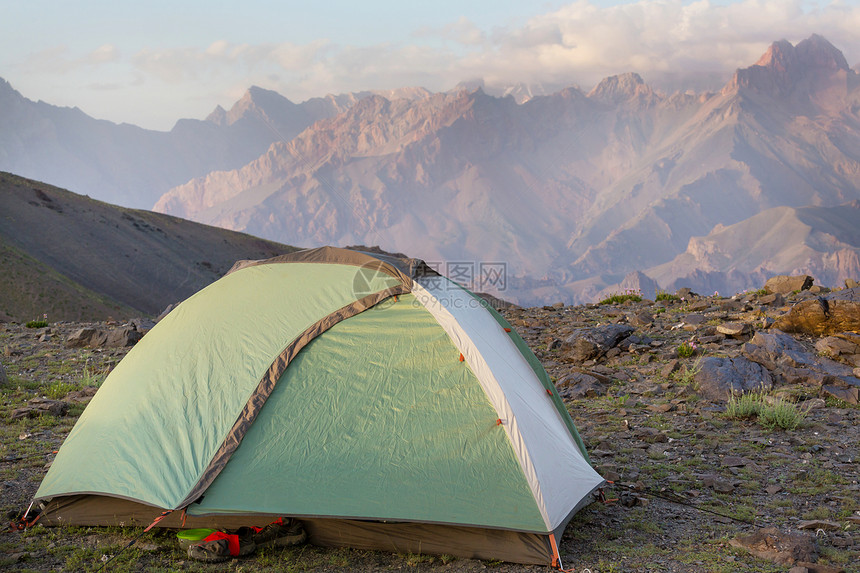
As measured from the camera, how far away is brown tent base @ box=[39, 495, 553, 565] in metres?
5.52

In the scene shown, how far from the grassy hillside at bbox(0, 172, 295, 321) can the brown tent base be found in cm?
4175

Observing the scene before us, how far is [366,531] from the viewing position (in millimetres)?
5766

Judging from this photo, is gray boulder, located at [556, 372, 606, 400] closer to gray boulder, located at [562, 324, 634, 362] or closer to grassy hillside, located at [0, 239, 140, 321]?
gray boulder, located at [562, 324, 634, 362]

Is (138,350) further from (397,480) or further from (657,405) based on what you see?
(657,405)

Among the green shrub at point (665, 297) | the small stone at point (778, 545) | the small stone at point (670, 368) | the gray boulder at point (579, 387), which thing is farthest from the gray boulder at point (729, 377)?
the green shrub at point (665, 297)

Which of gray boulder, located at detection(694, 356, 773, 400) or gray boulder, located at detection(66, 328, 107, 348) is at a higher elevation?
gray boulder, located at detection(66, 328, 107, 348)

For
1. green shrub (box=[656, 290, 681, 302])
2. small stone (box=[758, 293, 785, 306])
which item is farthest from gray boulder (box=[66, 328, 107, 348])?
small stone (box=[758, 293, 785, 306])

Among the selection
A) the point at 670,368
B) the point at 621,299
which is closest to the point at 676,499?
the point at 670,368

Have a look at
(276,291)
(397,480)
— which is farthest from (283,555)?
(276,291)

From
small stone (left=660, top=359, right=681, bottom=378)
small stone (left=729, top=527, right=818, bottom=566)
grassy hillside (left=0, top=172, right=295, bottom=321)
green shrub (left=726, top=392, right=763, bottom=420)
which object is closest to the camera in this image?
small stone (left=729, top=527, right=818, bottom=566)

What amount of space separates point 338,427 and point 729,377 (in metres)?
7.66

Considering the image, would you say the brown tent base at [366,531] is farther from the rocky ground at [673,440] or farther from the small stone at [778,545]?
the small stone at [778,545]

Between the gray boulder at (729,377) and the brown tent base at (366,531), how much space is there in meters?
6.36

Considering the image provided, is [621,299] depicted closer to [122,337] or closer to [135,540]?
[122,337]
